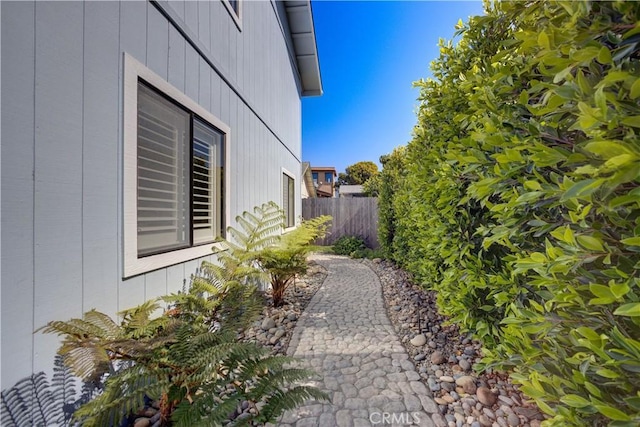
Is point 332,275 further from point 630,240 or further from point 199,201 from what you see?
point 630,240

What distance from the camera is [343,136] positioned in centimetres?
1557

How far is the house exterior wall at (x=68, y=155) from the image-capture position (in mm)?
1192

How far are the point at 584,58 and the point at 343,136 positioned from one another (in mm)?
15249

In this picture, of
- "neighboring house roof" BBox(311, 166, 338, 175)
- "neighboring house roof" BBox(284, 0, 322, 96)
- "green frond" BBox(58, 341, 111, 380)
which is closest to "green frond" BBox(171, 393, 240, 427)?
"green frond" BBox(58, 341, 111, 380)

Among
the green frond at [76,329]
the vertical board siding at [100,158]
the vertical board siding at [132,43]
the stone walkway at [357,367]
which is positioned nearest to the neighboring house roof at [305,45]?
the vertical board siding at [132,43]

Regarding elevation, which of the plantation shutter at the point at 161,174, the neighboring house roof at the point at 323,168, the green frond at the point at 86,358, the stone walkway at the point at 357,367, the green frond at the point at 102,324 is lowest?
the stone walkway at the point at 357,367

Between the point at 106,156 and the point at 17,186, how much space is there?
1.70 ft

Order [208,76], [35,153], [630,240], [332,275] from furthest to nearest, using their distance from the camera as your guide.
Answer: [332,275], [208,76], [35,153], [630,240]

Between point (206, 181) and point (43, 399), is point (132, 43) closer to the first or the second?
point (206, 181)

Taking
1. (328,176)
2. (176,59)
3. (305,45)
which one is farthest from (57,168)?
(328,176)

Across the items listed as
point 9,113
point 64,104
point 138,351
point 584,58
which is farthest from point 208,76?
point 584,58

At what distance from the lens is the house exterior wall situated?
46.9 inches

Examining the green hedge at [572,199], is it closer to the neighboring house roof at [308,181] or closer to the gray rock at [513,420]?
the gray rock at [513,420]

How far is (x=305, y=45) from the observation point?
7824 mm
